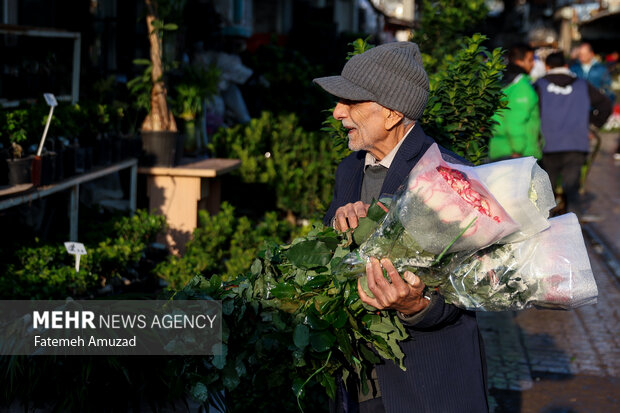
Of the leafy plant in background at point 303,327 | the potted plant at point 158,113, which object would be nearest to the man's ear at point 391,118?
the leafy plant in background at point 303,327

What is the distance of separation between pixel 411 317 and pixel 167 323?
3.35ft

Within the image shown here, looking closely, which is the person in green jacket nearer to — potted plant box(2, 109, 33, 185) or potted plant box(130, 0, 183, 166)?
potted plant box(130, 0, 183, 166)

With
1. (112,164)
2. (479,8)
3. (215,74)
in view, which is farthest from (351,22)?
(112,164)

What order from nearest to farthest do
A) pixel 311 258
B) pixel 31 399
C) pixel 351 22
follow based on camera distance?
pixel 311 258, pixel 31 399, pixel 351 22

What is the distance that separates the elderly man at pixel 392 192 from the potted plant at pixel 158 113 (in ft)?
14.0

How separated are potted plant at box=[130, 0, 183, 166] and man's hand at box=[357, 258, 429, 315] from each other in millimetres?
4958

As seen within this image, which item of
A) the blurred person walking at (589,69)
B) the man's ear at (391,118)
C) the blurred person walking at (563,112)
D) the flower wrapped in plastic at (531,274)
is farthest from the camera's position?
the blurred person walking at (589,69)

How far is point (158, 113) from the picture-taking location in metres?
7.20

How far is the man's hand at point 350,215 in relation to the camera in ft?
9.26

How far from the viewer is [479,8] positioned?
9.25 metres

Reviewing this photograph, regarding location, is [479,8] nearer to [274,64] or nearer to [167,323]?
[274,64]

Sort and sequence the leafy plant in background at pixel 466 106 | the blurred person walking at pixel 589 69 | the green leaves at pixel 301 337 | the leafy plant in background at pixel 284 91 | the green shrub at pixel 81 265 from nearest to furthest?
the green leaves at pixel 301 337
the leafy plant in background at pixel 466 106
the green shrub at pixel 81 265
the leafy plant in background at pixel 284 91
the blurred person walking at pixel 589 69

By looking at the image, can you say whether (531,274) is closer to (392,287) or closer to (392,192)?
(392,287)

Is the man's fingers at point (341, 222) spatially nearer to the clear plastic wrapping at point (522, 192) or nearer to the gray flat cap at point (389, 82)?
the gray flat cap at point (389, 82)
